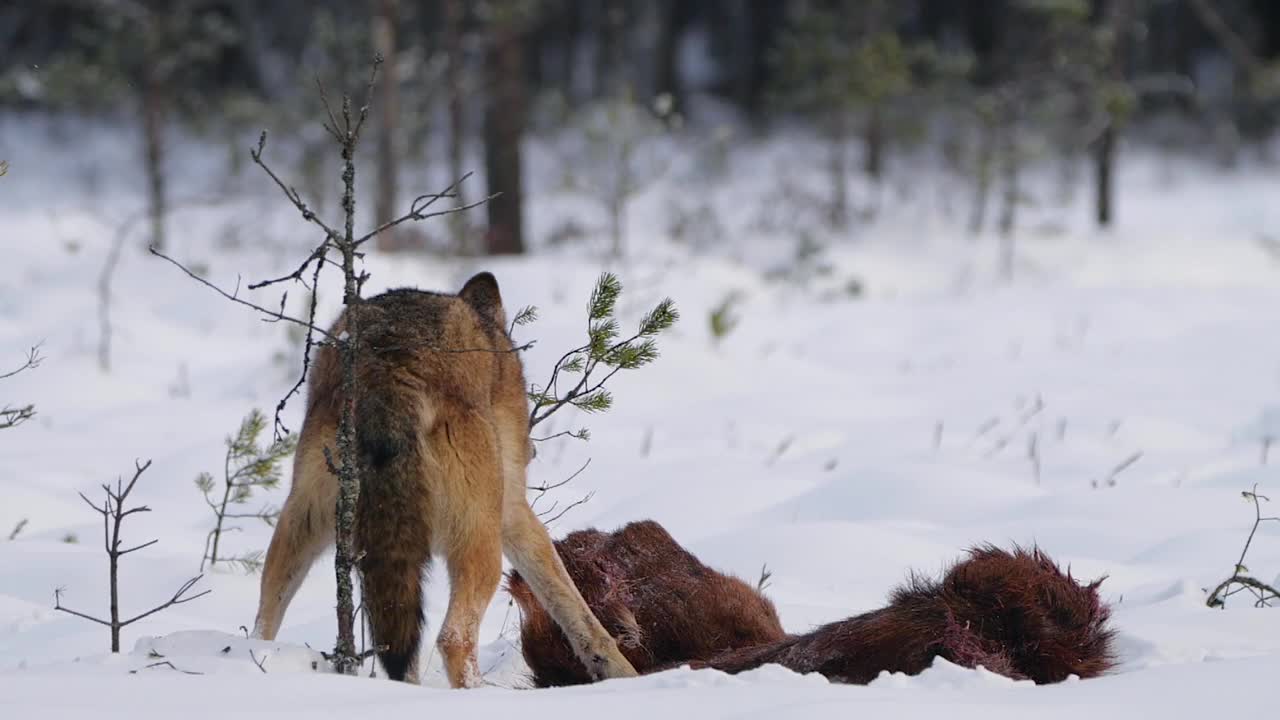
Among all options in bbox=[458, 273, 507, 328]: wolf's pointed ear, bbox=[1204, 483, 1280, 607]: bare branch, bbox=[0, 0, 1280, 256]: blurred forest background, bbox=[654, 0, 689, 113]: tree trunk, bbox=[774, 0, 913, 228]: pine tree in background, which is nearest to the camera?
bbox=[1204, 483, 1280, 607]: bare branch

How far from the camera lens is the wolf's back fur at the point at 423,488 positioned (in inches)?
115

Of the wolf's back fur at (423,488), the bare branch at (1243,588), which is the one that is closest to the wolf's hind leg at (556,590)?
the wolf's back fur at (423,488)

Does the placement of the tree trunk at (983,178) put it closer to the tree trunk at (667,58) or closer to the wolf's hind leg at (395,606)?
the tree trunk at (667,58)

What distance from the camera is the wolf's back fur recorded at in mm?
2924

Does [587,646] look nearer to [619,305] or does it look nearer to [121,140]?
[619,305]

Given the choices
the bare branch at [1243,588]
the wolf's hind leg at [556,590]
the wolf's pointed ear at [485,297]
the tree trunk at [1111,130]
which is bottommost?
the bare branch at [1243,588]

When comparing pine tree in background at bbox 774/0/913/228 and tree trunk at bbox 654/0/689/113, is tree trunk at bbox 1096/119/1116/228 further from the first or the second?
tree trunk at bbox 654/0/689/113

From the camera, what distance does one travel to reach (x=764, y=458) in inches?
274

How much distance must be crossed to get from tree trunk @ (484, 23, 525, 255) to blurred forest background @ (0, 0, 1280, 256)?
0.03m

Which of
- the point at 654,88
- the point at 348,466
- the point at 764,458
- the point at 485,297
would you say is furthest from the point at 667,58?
the point at 348,466

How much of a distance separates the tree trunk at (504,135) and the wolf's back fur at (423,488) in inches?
488

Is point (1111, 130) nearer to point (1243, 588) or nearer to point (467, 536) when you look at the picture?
point (1243, 588)

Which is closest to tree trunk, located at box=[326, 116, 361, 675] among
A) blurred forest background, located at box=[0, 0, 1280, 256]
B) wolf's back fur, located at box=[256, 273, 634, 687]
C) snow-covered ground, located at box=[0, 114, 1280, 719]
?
wolf's back fur, located at box=[256, 273, 634, 687]

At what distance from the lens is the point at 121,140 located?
3042 centimetres
